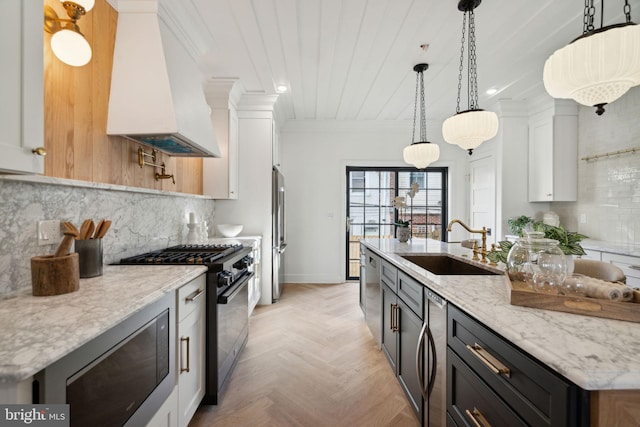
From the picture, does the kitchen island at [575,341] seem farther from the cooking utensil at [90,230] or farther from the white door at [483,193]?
the white door at [483,193]

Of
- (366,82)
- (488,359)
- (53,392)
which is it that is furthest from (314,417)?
(366,82)

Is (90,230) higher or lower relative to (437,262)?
higher

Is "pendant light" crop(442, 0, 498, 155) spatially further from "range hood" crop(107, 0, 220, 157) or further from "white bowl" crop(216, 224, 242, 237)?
"white bowl" crop(216, 224, 242, 237)

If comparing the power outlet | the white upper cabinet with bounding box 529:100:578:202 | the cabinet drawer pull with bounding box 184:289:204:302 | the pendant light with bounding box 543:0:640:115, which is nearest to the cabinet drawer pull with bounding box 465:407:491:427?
the cabinet drawer pull with bounding box 184:289:204:302

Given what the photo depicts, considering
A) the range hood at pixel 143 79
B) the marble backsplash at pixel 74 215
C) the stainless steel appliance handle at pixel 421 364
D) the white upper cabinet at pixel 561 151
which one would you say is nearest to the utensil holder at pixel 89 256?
the marble backsplash at pixel 74 215

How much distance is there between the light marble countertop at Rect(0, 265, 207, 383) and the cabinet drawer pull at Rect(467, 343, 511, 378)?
118 centimetres

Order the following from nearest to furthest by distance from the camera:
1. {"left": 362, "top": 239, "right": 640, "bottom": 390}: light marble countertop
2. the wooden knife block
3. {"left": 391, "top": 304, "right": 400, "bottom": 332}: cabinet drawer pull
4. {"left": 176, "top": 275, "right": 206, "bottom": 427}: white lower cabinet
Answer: {"left": 362, "top": 239, "right": 640, "bottom": 390}: light marble countertop, the wooden knife block, {"left": 176, "top": 275, "right": 206, "bottom": 427}: white lower cabinet, {"left": 391, "top": 304, "right": 400, "bottom": 332}: cabinet drawer pull

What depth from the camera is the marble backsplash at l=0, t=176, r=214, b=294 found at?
1.15 metres

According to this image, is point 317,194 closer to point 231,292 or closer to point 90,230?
point 231,292

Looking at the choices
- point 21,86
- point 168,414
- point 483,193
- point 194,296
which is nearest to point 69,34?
point 21,86

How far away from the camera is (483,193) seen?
4594 millimetres

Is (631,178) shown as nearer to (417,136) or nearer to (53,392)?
(417,136)

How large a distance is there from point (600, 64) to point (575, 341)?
127cm

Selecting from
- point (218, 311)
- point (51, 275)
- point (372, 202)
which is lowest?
point (218, 311)
